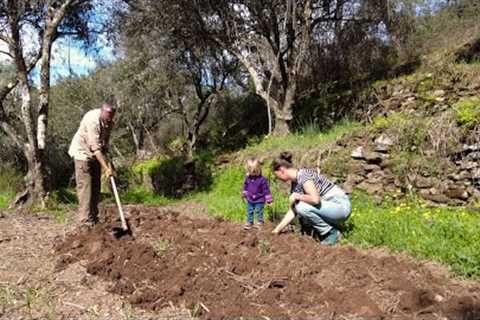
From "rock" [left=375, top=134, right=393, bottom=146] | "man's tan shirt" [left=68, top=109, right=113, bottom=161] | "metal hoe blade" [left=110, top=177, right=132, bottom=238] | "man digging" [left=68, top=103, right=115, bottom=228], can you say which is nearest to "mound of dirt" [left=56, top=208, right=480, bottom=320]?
"metal hoe blade" [left=110, top=177, right=132, bottom=238]

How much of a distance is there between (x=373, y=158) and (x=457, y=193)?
1.61 meters

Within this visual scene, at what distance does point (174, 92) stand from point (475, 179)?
1438 centimetres


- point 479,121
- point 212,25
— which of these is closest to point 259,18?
point 212,25

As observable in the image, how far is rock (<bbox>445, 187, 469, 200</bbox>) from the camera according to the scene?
275 inches

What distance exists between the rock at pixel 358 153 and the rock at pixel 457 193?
170 centimetres

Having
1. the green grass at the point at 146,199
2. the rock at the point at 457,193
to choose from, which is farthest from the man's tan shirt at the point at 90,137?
the rock at the point at 457,193

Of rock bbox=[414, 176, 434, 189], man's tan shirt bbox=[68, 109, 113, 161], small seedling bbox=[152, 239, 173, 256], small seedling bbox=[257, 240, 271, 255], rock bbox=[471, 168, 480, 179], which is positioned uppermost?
man's tan shirt bbox=[68, 109, 113, 161]

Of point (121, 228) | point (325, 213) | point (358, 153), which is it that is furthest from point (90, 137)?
point (358, 153)

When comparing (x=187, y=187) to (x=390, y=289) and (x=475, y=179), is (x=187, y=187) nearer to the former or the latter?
(x=475, y=179)

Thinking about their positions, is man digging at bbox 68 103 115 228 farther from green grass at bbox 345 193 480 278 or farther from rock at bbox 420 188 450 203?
rock at bbox 420 188 450 203

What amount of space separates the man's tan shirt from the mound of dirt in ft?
3.61

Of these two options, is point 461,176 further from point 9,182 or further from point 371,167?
point 9,182

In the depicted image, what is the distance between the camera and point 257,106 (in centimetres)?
1708

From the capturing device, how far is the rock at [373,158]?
8245mm
